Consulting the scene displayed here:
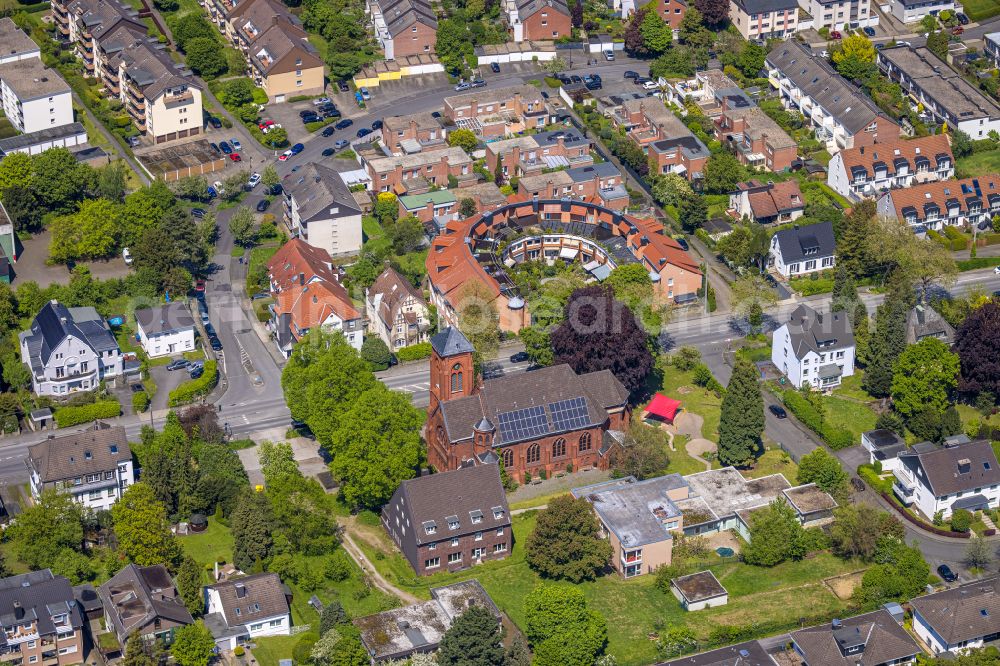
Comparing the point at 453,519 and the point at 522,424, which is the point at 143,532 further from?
the point at 522,424

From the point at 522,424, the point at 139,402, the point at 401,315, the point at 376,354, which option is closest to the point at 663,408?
the point at 522,424

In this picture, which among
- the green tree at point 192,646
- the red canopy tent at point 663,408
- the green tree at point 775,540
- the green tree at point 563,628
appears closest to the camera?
the green tree at point 192,646

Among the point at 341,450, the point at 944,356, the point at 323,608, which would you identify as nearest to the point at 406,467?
the point at 341,450

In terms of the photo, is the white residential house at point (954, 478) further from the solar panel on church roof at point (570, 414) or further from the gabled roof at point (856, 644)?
the solar panel on church roof at point (570, 414)

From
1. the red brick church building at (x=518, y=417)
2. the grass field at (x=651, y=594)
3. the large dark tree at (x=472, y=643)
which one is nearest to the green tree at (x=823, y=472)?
the grass field at (x=651, y=594)

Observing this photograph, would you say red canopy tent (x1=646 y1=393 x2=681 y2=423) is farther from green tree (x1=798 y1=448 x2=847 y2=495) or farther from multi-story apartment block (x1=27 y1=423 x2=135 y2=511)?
multi-story apartment block (x1=27 y1=423 x2=135 y2=511)

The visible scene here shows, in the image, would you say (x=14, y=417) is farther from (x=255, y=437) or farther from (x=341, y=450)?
(x=341, y=450)
